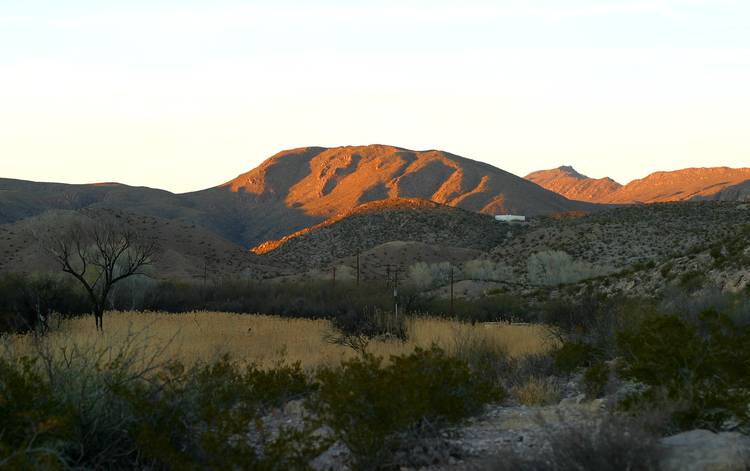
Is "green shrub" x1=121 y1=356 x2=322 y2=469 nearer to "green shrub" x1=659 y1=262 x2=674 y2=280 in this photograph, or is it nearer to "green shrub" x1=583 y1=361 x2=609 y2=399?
"green shrub" x1=583 y1=361 x2=609 y2=399

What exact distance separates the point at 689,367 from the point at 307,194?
573 feet

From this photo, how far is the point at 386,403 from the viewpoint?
7.90 m

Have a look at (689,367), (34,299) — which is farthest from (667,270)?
(689,367)

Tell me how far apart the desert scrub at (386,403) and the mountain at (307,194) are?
452 feet

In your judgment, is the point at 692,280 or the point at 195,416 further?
the point at 692,280

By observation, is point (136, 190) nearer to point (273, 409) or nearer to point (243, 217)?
point (243, 217)

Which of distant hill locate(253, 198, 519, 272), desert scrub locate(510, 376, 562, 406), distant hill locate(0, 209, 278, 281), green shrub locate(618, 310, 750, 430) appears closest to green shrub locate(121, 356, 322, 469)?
desert scrub locate(510, 376, 562, 406)

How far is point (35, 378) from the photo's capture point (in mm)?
7578

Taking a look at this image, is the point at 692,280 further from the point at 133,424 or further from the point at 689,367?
the point at 133,424

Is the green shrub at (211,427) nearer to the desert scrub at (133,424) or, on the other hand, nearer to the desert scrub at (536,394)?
the desert scrub at (133,424)

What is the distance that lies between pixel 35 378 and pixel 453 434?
14.1ft

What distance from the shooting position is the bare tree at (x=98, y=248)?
27.1 m

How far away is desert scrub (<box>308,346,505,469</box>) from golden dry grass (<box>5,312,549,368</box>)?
4.02 metres

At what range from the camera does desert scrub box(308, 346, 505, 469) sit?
7645 millimetres
